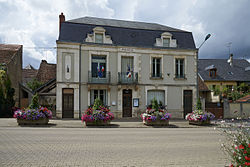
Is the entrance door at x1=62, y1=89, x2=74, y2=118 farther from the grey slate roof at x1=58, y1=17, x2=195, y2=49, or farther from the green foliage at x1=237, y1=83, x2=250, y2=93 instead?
the green foliage at x1=237, y1=83, x2=250, y2=93

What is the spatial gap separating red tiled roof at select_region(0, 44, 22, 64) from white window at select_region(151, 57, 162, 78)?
47.0 ft

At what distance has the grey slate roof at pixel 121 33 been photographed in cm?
1775

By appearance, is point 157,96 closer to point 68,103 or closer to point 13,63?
point 68,103

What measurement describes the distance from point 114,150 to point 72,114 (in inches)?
462

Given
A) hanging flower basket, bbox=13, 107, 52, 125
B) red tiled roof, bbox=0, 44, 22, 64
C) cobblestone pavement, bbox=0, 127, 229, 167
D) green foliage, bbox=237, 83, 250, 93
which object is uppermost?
red tiled roof, bbox=0, 44, 22, 64

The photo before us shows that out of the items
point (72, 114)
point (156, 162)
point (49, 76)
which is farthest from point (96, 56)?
point (156, 162)

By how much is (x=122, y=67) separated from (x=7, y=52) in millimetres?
12770

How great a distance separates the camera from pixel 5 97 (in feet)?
57.5

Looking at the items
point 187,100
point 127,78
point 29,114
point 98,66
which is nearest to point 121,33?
point 98,66

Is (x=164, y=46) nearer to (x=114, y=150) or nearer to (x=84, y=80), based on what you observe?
(x=84, y=80)

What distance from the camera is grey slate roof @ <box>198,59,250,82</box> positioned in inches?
1206

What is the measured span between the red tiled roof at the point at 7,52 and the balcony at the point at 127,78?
11453 mm

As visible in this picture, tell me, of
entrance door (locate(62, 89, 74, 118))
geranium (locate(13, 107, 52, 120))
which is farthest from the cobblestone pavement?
entrance door (locate(62, 89, 74, 118))

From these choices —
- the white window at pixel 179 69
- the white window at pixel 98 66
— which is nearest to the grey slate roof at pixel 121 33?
the white window at pixel 179 69
